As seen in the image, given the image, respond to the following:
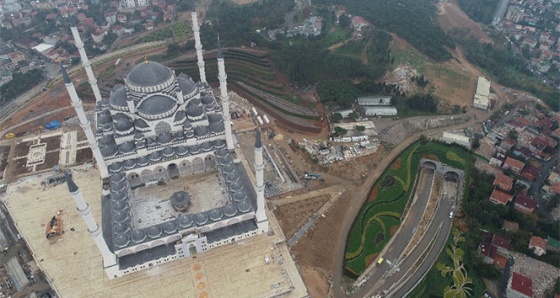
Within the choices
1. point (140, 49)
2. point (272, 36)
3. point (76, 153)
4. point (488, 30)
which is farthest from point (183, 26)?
point (488, 30)

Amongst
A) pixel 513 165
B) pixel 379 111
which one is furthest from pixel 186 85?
pixel 513 165

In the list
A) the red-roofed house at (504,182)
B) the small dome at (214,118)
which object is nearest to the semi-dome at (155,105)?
the small dome at (214,118)

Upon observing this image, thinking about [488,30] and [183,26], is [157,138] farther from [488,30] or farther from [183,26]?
[488,30]

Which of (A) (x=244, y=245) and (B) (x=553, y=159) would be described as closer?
(A) (x=244, y=245)

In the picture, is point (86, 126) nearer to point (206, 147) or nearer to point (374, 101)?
point (206, 147)

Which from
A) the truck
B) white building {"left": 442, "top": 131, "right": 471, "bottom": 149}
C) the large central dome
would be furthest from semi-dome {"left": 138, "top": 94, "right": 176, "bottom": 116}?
white building {"left": 442, "top": 131, "right": 471, "bottom": 149}

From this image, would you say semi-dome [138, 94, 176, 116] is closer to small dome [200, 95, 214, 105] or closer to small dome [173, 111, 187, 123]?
small dome [173, 111, 187, 123]
